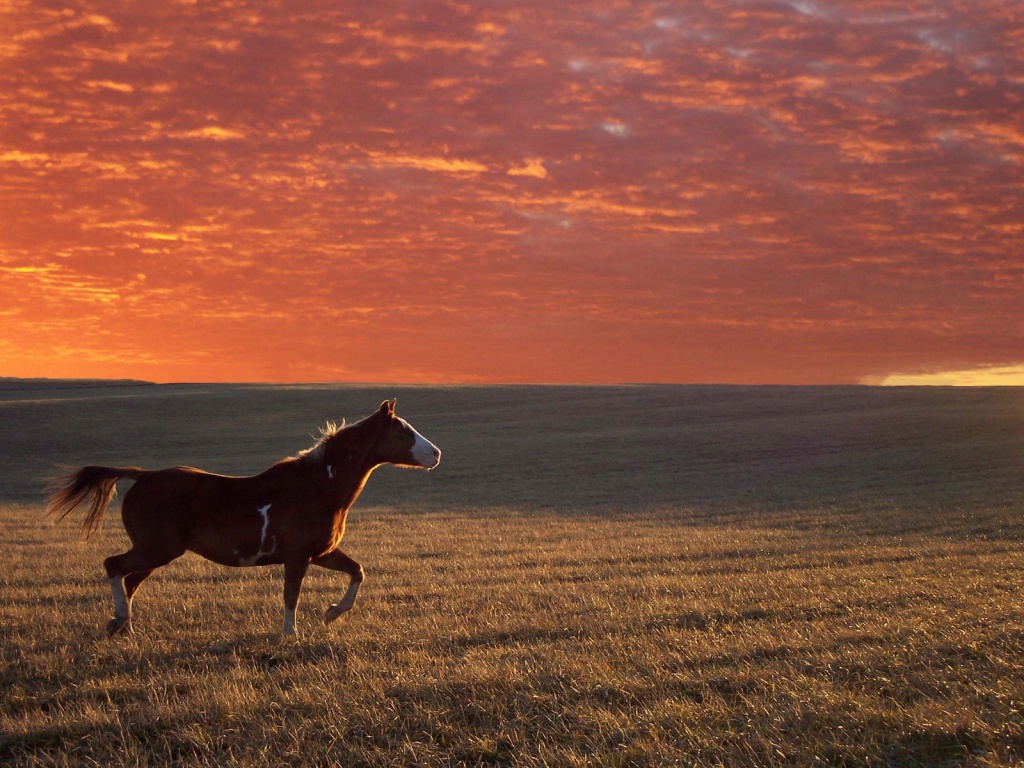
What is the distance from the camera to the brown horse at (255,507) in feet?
29.7

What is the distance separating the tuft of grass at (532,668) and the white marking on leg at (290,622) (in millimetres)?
166

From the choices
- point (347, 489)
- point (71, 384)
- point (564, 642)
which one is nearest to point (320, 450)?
point (347, 489)

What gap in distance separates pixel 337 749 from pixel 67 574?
9.88m

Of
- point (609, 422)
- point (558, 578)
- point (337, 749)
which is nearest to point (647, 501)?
point (558, 578)

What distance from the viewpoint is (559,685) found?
6.71 meters

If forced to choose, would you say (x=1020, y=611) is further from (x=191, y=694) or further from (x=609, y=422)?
(x=609, y=422)

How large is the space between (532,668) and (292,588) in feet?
10.3

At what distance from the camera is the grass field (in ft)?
18.5

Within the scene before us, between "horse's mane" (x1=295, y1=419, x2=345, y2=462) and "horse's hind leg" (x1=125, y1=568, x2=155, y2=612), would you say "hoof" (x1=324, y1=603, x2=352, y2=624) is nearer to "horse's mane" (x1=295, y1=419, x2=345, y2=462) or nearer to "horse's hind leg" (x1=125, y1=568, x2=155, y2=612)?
Result: "horse's mane" (x1=295, y1=419, x2=345, y2=462)

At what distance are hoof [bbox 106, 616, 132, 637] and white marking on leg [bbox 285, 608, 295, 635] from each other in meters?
1.68

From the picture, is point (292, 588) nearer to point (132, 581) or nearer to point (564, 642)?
point (132, 581)

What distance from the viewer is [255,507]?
9.29 m

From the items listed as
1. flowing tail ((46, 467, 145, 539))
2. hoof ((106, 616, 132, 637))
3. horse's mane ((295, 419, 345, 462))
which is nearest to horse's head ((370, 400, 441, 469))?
horse's mane ((295, 419, 345, 462))

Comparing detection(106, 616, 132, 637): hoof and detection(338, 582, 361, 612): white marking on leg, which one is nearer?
detection(106, 616, 132, 637): hoof
